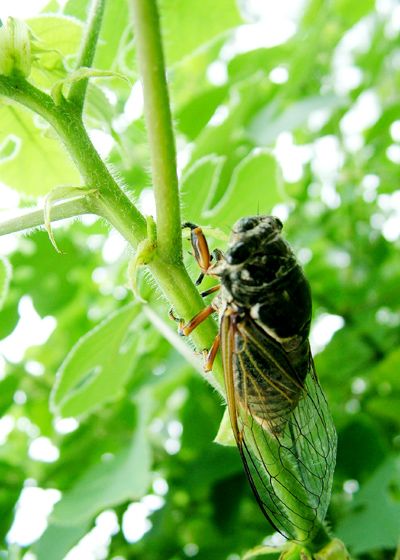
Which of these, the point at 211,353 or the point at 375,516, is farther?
the point at 375,516

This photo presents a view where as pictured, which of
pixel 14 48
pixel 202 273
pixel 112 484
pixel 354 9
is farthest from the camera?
pixel 354 9

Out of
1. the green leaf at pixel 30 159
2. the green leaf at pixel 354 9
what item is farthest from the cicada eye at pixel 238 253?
the green leaf at pixel 354 9

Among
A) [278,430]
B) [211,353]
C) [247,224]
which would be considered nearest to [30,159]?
[247,224]

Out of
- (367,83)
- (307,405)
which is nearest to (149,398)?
(307,405)

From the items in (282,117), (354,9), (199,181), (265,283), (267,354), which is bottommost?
(267,354)

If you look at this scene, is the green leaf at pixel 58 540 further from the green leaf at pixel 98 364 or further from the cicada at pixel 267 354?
the cicada at pixel 267 354

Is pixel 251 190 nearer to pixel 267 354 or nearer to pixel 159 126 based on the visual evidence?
pixel 267 354

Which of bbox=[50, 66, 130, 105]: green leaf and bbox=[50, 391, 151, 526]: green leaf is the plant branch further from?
bbox=[50, 391, 151, 526]: green leaf
